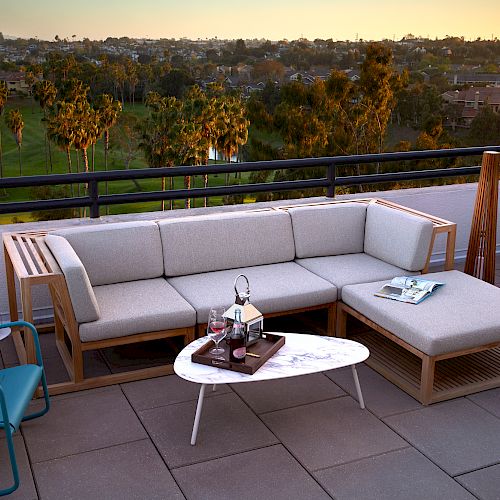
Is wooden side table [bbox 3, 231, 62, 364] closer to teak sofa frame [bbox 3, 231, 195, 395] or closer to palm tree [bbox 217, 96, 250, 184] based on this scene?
teak sofa frame [bbox 3, 231, 195, 395]

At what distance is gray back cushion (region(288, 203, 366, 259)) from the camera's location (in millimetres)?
4555

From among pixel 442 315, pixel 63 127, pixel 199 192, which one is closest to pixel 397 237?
pixel 442 315

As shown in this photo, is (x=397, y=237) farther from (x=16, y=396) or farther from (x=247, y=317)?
(x=16, y=396)

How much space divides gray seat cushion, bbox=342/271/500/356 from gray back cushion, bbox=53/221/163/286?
116cm

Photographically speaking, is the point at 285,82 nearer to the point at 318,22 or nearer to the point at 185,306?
the point at 318,22

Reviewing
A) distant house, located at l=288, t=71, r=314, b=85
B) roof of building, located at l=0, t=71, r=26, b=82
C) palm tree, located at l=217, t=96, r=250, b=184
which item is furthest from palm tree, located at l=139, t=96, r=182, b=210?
distant house, located at l=288, t=71, r=314, b=85

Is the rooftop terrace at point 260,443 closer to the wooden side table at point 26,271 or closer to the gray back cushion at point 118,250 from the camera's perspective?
the wooden side table at point 26,271

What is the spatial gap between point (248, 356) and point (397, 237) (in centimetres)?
171

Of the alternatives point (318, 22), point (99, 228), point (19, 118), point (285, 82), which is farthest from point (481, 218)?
point (19, 118)

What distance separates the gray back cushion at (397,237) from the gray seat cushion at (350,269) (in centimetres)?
6

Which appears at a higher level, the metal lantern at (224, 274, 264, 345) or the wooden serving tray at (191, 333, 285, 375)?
the metal lantern at (224, 274, 264, 345)

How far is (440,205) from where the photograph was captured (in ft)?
18.9

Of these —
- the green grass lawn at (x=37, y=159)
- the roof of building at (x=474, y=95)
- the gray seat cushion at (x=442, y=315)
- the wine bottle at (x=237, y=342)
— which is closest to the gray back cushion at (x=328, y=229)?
the gray seat cushion at (x=442, y=315)

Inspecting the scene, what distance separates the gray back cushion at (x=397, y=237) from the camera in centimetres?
427
